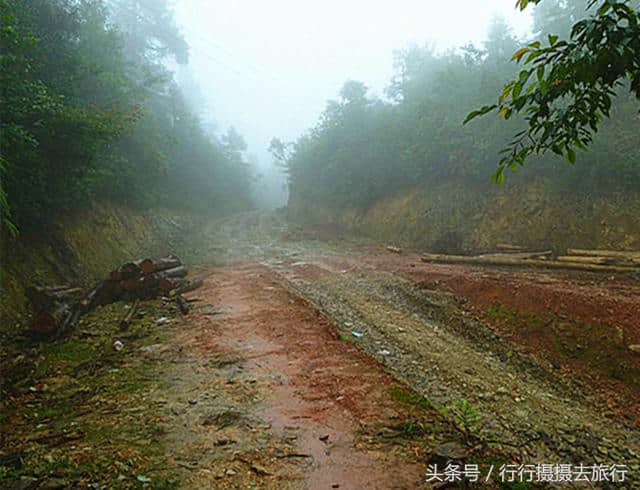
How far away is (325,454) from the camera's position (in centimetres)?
338

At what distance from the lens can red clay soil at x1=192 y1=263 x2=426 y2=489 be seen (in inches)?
125

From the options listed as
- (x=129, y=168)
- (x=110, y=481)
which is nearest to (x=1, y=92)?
(x=110, y=481)

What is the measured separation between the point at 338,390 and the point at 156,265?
25.2ft

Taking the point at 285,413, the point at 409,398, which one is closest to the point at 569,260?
the point at 409,398

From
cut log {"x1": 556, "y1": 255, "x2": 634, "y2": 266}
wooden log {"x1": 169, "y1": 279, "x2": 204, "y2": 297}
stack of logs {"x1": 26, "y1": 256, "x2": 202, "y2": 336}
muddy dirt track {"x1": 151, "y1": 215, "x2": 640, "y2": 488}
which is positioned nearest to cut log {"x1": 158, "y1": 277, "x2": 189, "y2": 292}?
stack of logs {"x1": 26, "y1": 256, "x2": 202, "y2": 336}

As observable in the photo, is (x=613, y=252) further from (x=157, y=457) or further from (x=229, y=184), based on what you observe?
(x=229, y=184)

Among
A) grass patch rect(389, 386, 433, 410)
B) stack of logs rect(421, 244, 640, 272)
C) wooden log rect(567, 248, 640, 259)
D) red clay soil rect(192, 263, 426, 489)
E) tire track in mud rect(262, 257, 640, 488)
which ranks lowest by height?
tire track in mud rect(262, 257, 640, 488)

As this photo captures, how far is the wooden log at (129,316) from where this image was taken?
723 centimetres

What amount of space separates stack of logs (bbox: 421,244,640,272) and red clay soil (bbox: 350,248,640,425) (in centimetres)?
35

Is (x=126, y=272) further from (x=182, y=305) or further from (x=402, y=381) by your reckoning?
(x=402, y=381)

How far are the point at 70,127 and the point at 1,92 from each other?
142 centimetres

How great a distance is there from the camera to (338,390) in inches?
178

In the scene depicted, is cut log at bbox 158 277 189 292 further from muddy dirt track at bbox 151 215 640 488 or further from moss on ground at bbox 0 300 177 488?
moss on ground at bbox 0 300 177 488

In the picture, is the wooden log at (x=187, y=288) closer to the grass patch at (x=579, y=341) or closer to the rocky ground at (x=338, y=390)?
the rocky ground at (x=338, y=390)
